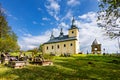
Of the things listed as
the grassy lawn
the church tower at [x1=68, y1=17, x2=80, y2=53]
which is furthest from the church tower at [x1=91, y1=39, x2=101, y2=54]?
the grassy lawn

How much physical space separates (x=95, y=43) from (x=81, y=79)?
67094 millimetres

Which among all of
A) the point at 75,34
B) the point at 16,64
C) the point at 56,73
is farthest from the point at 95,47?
the point at 56,73

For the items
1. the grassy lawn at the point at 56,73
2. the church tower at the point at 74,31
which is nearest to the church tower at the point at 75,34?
the church tower at the point at 74,31

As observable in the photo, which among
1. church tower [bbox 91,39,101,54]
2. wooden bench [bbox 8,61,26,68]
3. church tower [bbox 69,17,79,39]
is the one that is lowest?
wooden bench [bbox 8,61,26,68]

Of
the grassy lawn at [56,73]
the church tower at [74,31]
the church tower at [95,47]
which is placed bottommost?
the grassy lawn at [56,73]

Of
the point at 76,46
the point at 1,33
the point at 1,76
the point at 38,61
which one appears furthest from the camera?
the point at 76,46

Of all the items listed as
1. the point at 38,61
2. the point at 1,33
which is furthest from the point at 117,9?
the point at 1,33

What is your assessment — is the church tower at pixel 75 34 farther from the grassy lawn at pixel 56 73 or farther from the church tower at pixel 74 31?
the grassy lawn at pixel 56 73

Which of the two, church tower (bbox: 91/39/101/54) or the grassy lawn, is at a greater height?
church tower (bbox: 91/39/101/54)

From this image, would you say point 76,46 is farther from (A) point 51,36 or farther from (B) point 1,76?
(B) point 1,76

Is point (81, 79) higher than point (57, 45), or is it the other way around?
point (57, 45)

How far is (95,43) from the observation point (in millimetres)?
80625

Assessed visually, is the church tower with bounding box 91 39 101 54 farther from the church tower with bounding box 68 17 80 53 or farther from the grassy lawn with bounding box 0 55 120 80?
the grassy lawn with bounding box 0 55 120 80

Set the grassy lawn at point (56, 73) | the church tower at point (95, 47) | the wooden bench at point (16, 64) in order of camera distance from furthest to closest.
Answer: the church tower at point (95, 47) → the wooden bench at point (16, 64) → the grassy lawn at point (56, 73)
